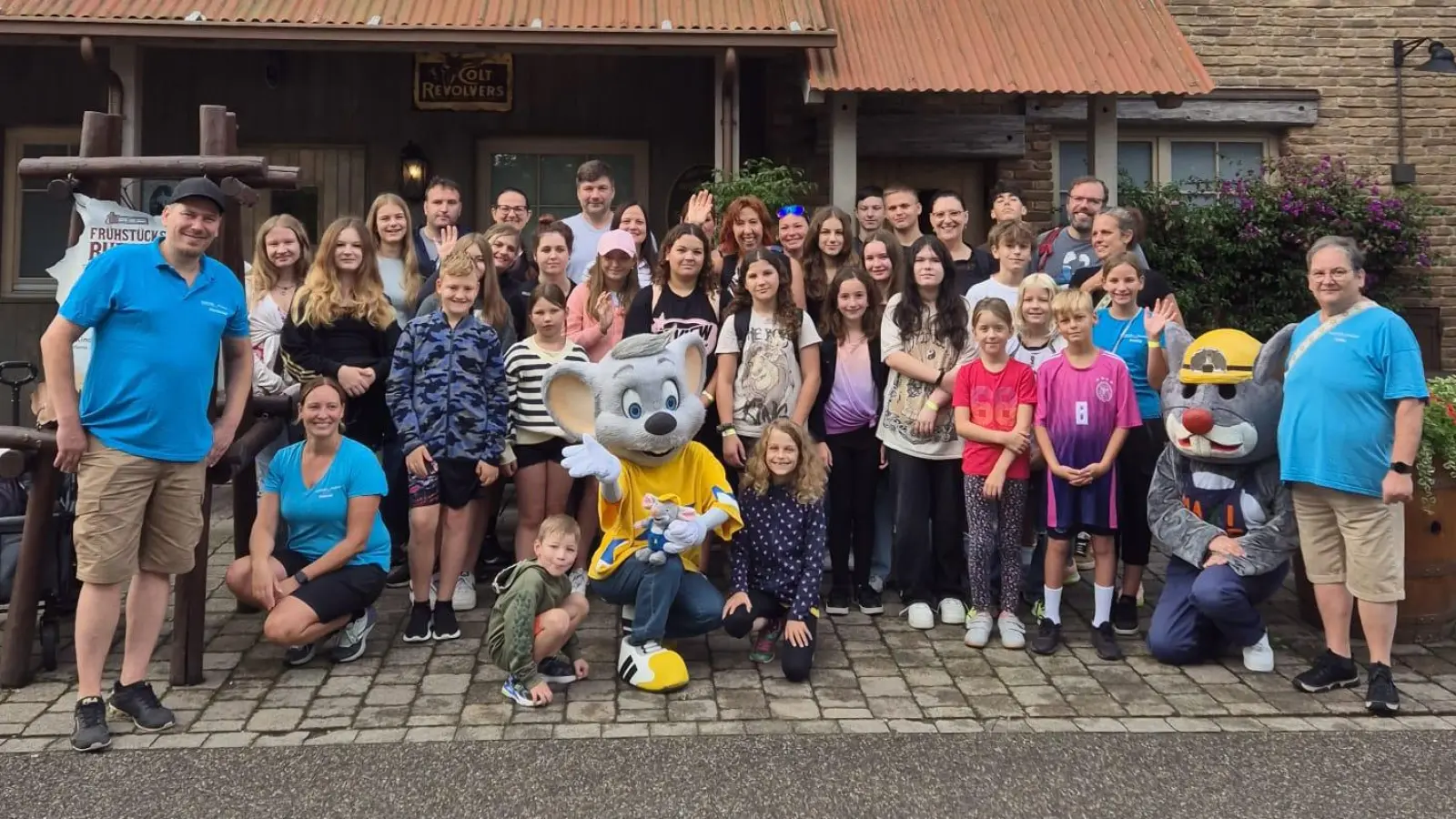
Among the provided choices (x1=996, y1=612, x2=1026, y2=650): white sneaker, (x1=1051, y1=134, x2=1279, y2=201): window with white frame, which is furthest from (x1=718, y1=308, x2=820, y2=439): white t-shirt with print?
(x1=1051, y1=134, x2=1279, y2=201): window with white frame

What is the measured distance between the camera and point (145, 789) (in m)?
3.54

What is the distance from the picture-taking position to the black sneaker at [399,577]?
589cm

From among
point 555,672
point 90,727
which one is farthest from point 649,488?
point 90,727

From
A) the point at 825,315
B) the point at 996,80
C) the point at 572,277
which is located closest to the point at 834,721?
the point at 825,315

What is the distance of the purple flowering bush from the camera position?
923 cm

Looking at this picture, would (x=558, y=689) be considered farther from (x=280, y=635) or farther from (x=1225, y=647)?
(x=1225, y=647)

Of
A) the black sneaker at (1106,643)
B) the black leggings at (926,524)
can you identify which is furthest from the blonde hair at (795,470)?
the black sneaker at (1106,643)

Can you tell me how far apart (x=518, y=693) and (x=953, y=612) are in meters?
2.08

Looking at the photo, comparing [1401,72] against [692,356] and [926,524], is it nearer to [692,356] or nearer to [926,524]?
[926,524]

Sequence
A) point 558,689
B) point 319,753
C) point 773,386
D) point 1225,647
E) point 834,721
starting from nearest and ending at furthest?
point 319,753 → point 834,721 → point 558,689 → point 1225,647 → point 773,386

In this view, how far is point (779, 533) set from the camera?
4805 mm

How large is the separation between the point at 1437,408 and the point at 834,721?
3.12m

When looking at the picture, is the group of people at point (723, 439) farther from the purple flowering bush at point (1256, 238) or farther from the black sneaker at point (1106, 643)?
the purple flowering bush at point (1256, 238)

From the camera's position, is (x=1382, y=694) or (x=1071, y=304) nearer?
(x=1382, y=694)
